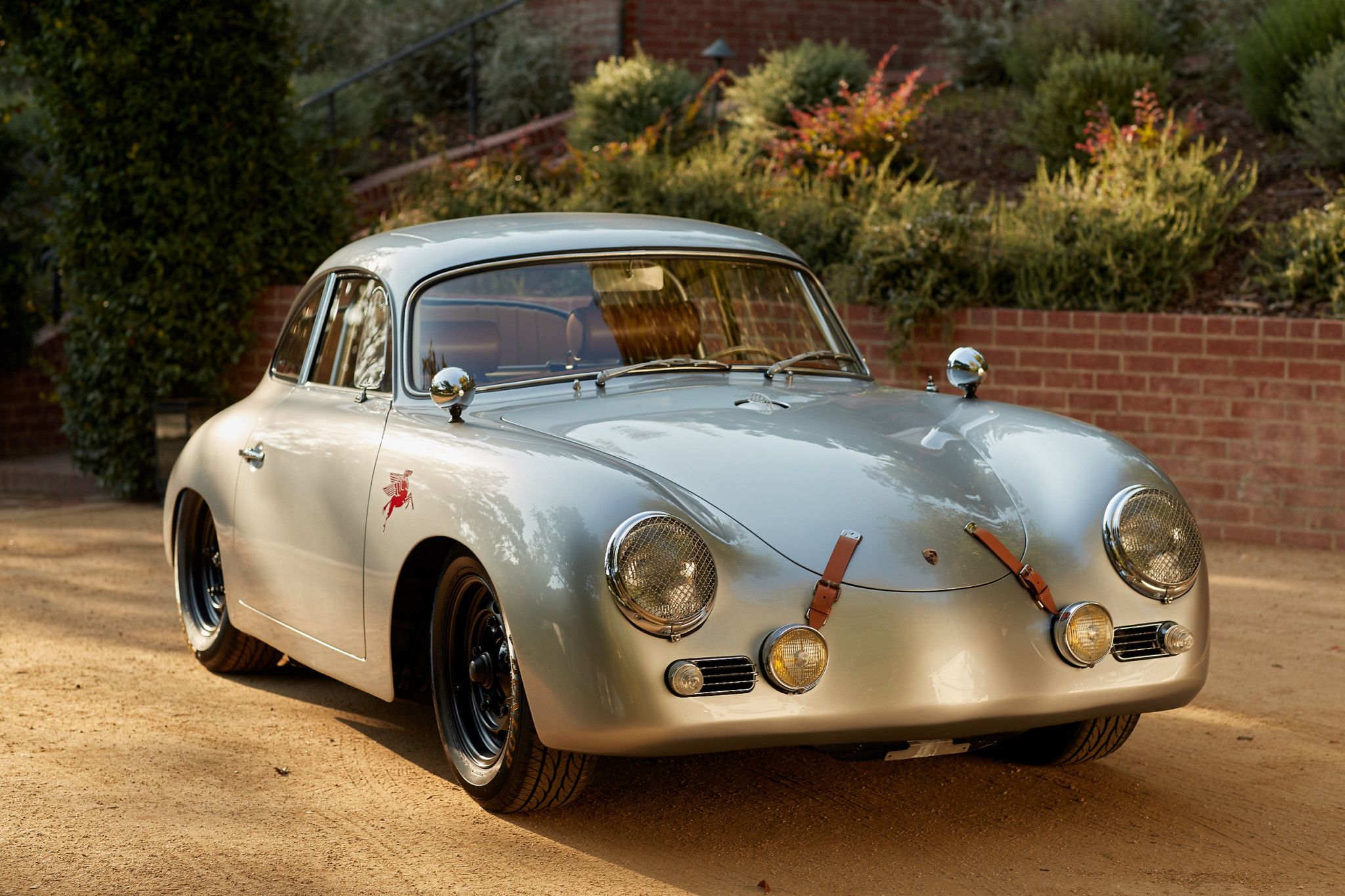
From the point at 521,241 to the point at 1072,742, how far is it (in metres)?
2.35

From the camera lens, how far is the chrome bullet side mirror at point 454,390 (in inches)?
177

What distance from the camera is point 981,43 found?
50.3 ft

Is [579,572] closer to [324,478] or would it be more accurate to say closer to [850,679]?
[850,679]

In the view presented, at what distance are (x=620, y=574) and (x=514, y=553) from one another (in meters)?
0.36

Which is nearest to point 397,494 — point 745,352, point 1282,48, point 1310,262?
point 745,352

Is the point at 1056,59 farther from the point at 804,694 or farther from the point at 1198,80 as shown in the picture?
the point at 804,694

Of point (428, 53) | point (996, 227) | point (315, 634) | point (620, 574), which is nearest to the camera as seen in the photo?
point (620, 574)

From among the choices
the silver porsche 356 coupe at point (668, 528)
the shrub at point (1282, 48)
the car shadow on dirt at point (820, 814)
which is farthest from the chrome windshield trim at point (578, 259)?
the shrub at point (1282, 48)

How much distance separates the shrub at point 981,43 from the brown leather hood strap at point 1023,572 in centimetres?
1179

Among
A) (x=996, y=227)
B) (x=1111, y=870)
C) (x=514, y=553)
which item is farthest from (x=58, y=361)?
(x=1111, y=870)

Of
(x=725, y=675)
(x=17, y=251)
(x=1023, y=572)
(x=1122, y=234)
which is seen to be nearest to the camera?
(x=725, y=675)

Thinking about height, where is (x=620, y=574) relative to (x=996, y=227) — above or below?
below

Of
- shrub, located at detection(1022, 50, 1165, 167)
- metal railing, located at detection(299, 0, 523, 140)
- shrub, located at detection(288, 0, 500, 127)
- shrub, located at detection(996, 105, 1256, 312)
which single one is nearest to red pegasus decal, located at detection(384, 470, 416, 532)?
shrub, located at detection(996, 105, 1256, 312)

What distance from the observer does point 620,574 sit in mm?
3693
